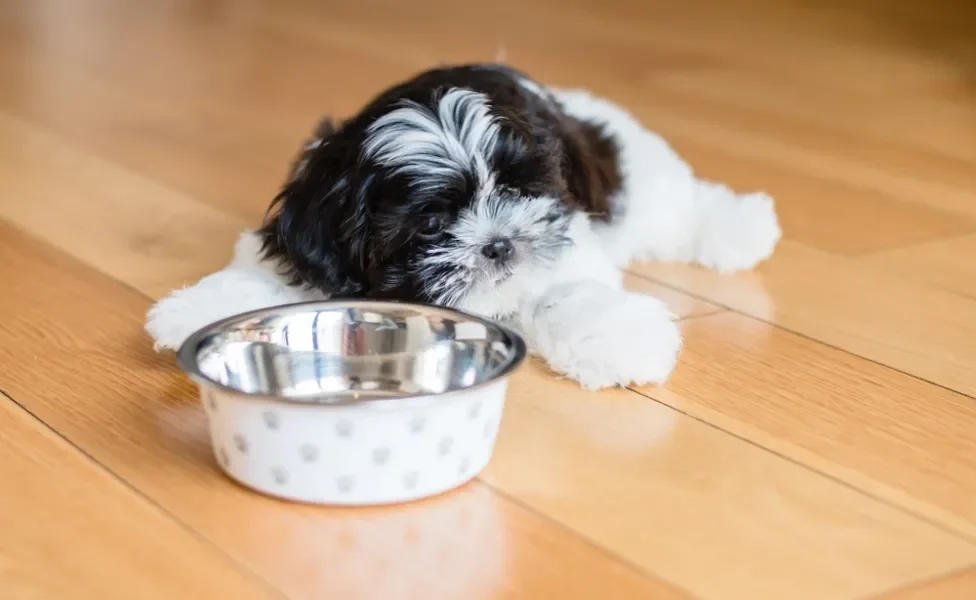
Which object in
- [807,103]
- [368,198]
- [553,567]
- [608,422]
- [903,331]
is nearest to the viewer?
[553,567]

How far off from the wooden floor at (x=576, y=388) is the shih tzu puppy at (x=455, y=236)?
75mm

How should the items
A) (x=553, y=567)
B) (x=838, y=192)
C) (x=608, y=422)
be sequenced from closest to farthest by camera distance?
(x=553, y=567) → (x=608, y=422) → (x=838, y=192)

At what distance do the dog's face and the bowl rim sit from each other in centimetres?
14

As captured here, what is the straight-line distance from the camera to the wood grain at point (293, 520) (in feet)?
4.36

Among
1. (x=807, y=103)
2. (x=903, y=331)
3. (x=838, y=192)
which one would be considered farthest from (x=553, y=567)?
(x=807, y=103)

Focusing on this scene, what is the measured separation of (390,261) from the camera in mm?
1875

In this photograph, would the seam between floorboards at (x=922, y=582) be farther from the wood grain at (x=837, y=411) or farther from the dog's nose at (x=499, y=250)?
the dog's nose at (x=499, y=250)

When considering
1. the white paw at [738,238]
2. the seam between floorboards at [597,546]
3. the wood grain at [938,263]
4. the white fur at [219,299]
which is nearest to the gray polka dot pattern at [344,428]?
the seam between floorboards at [597,546]

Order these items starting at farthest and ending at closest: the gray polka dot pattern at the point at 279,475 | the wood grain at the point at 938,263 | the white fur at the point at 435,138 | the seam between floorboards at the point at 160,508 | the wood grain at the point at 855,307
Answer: the wood grain at the point at 938,263, the wood grain at the point at 855,307, the white fur at the point at 435,138, the gray polka dot pattern at the point at 279,475, the seam between floorboards at the point at 160,508

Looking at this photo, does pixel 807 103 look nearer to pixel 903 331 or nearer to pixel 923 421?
pixel 903 331

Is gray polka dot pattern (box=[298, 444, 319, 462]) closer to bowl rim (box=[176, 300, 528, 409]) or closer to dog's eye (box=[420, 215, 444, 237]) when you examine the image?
bowl rim (box=[176, 300, 528, 409])

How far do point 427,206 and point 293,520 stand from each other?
1.84 feet

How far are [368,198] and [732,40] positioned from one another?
9.63 ft

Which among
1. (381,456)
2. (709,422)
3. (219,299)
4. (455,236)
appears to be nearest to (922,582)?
(709,422)
